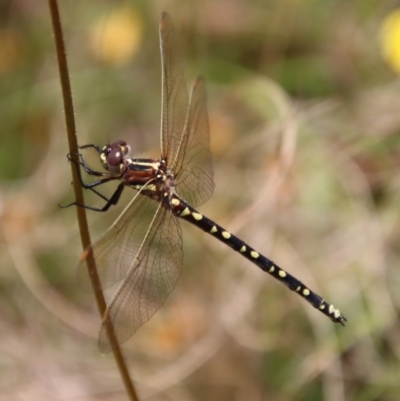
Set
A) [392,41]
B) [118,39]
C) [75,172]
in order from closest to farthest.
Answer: [75,172]
[392,41]
[118,39]

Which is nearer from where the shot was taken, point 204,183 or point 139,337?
point 204,183

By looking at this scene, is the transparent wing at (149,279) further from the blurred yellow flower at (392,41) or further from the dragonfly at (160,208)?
the blurred yellow flower at (392,41)

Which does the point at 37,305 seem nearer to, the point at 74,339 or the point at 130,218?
the point at 74,339

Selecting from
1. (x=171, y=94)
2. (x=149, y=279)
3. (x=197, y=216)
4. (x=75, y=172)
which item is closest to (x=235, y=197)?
(x=197, y=216)

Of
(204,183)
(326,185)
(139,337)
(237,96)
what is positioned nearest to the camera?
(204,183)

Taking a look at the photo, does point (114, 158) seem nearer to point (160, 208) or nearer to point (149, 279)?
point (160, 208)

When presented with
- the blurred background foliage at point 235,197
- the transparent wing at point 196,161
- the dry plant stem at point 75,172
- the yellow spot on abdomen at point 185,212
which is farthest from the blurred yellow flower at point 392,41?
the dry plant stem at point 75,172

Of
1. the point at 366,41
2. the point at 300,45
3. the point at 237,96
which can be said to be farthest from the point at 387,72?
the point at 237,96
